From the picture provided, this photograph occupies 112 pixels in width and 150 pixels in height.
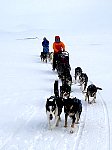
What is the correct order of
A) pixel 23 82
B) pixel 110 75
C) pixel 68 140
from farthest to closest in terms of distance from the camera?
pixel 110 75
pixel 23 82
pixel 68 140

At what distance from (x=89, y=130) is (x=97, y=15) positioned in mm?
67327

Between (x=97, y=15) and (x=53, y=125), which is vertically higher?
(x=97, y=15)

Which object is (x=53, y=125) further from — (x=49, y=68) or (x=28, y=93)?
(x=49, y=68)

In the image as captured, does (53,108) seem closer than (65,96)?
Yes

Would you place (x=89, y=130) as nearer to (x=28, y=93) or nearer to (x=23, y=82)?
(x=28, y=93)

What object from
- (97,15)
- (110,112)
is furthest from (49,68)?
(97,15)

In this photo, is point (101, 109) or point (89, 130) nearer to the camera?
point (89, 130)

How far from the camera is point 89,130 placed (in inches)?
270

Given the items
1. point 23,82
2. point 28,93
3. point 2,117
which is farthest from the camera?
point 23,82

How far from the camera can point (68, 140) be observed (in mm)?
6316

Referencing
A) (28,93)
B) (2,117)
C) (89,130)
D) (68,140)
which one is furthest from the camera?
(28,93)

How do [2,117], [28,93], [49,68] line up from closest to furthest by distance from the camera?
[2,117] → [28,93] → [49,68]

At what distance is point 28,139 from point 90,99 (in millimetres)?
3037

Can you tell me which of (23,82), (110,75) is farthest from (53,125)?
(110,75)
